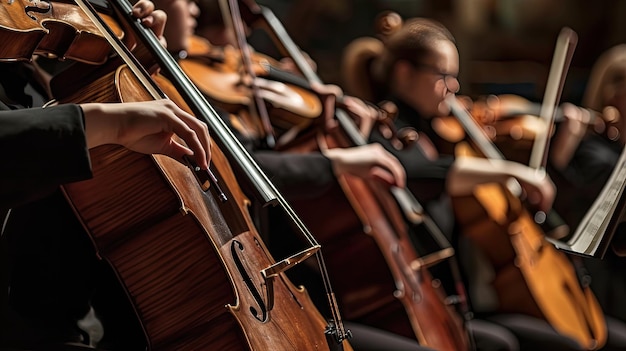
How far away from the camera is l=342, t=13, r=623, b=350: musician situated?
2.28m

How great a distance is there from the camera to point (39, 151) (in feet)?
3.05

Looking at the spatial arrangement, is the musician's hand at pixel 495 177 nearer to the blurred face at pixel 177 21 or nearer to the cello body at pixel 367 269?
the cello body at pixel 367 269

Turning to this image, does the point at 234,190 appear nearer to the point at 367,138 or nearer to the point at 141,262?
the point at 141,262

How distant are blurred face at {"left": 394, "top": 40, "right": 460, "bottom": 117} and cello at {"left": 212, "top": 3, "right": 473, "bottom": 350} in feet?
1.89

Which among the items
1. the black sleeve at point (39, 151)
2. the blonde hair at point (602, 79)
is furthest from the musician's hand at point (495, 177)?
the black sleeve at point (39, 151)

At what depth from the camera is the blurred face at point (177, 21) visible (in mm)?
1542

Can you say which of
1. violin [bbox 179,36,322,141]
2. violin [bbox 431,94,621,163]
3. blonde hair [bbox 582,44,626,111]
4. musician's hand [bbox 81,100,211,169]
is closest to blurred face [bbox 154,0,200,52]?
violin [bbox 179,36,322,141]

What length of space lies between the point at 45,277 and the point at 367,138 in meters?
1.18

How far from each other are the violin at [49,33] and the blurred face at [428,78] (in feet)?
4.64

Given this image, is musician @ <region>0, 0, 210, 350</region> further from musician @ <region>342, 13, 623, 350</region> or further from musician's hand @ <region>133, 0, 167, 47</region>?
musician @ <region>342, 13, 623, 350</region>

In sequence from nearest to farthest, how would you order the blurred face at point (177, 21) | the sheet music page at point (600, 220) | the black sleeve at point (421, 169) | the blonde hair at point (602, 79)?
the sheet music page at point (600, 220) → the blurred face at point (177, 21) → the black sleeve at point (421, 169) → the blonde hair at point (602, 79)

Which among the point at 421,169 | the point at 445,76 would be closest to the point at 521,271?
the point at 421,169

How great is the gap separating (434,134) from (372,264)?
2.70ft

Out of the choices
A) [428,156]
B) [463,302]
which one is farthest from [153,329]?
[428,156]
